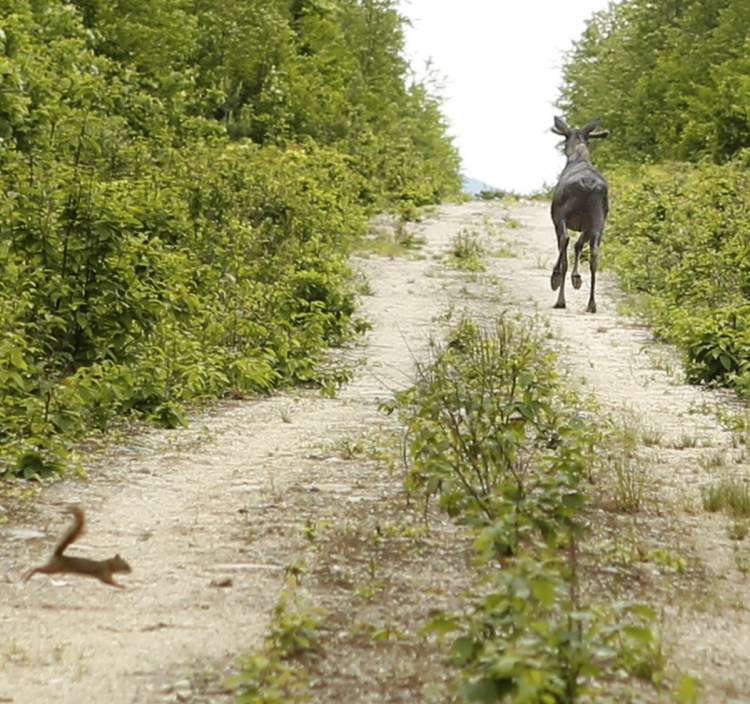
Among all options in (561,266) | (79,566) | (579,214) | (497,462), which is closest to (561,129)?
(579,214)

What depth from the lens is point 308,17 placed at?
4050 cm

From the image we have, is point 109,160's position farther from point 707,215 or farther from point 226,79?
point 226,79

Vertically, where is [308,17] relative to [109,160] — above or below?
above

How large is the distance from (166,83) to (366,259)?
638cm

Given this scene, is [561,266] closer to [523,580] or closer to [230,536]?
[230,536]

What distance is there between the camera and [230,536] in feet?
23.2

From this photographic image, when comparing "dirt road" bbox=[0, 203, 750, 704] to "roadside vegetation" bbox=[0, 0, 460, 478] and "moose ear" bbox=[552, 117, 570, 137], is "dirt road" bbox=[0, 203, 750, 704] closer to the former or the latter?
"roadside vegetation" bbox=[0, 0, 460, 478]

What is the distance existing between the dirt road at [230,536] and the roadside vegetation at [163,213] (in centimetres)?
54

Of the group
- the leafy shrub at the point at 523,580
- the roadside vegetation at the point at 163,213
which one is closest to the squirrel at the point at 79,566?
the leafy shrub at the point at 523,580

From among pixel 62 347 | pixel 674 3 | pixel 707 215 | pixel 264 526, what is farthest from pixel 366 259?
pixel 674 3

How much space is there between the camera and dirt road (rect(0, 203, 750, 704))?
17.0 feet

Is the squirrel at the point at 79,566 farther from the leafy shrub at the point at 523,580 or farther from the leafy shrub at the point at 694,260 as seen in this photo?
the leafy shrub at the point at 694,260

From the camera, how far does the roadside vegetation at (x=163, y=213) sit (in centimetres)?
1055

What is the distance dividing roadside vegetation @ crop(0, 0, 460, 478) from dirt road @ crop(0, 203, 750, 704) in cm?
54
